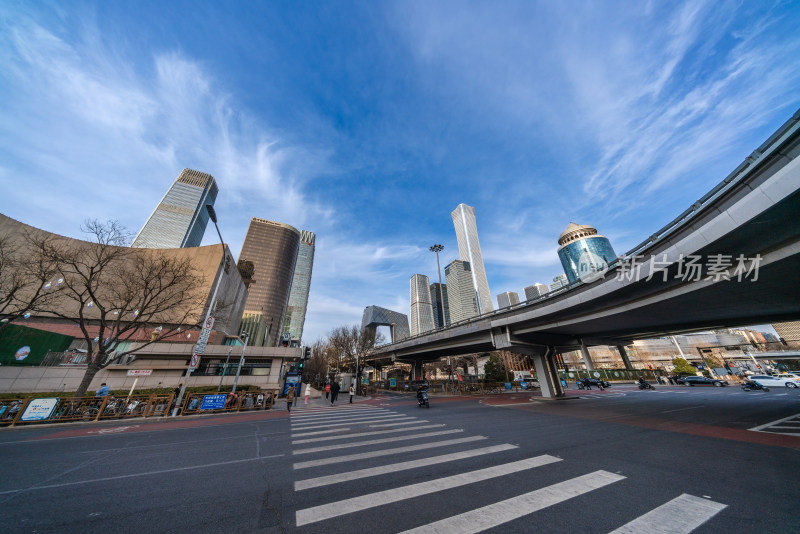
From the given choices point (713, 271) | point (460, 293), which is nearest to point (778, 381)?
point (713, 271)

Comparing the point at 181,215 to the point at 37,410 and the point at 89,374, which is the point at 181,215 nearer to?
the point at 89,374

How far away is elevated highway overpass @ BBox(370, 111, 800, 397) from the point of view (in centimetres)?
692

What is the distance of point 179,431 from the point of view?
34.4ft

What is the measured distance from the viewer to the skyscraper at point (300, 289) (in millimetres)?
138500

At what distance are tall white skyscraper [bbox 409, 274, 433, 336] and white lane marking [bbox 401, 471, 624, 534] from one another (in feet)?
363

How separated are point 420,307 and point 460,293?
111 feet

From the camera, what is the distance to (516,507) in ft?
13.2

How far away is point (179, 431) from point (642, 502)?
48.1 feet

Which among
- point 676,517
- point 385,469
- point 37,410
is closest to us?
point 676,517

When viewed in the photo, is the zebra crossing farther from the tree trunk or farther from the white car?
the white car

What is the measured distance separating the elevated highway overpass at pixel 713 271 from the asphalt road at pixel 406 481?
5.74 metres

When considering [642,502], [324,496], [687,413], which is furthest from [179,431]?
[687,413]

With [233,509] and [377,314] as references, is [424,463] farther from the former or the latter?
[377,314]

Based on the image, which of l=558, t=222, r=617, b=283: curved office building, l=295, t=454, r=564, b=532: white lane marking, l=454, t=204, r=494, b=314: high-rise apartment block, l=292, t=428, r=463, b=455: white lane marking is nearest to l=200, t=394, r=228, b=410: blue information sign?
l=292, t=428, r=463, b=455: white lane marking
